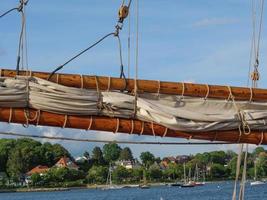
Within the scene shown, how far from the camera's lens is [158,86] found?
26.4 feet

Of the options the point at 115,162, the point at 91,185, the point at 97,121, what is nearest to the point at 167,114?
the point at 97,121

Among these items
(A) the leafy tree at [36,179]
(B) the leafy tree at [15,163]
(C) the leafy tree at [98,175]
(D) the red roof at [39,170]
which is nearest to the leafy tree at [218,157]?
(C) the leafy tree at [98,175]

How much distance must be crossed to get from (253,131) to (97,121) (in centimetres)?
194

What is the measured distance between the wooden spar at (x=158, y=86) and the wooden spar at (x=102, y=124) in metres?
0.39

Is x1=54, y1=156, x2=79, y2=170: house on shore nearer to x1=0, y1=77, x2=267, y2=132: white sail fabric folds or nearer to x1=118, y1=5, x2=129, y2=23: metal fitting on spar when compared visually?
x1=118, y1=5, x2=129, y2=23: metal fitting on spar

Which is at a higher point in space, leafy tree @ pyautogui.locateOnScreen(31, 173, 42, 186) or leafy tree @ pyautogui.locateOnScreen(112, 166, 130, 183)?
leafy tree @ pyautogui.locateOnScreen(112, 166, 130, 183)

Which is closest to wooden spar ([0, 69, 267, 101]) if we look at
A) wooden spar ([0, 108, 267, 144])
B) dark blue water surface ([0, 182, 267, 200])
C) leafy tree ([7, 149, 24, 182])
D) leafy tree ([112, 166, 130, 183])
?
wooden spar ([0, 108, 267, 144])

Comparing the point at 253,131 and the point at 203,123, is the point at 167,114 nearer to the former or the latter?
the point at 203,123

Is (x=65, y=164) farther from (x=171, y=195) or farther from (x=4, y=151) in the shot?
(x=171, y=195)

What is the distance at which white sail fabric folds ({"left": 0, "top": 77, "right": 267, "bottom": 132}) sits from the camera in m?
7.64

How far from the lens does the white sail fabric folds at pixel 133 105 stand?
764 cm

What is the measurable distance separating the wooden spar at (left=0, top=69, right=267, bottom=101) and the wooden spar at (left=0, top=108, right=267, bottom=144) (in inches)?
15.4

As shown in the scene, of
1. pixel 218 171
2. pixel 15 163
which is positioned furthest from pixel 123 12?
pixel 218 171

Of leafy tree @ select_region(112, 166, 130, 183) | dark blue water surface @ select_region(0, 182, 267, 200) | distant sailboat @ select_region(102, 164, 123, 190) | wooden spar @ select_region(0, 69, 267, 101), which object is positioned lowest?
dark blue water surface @ select_region(0, 182, 267, 200)
